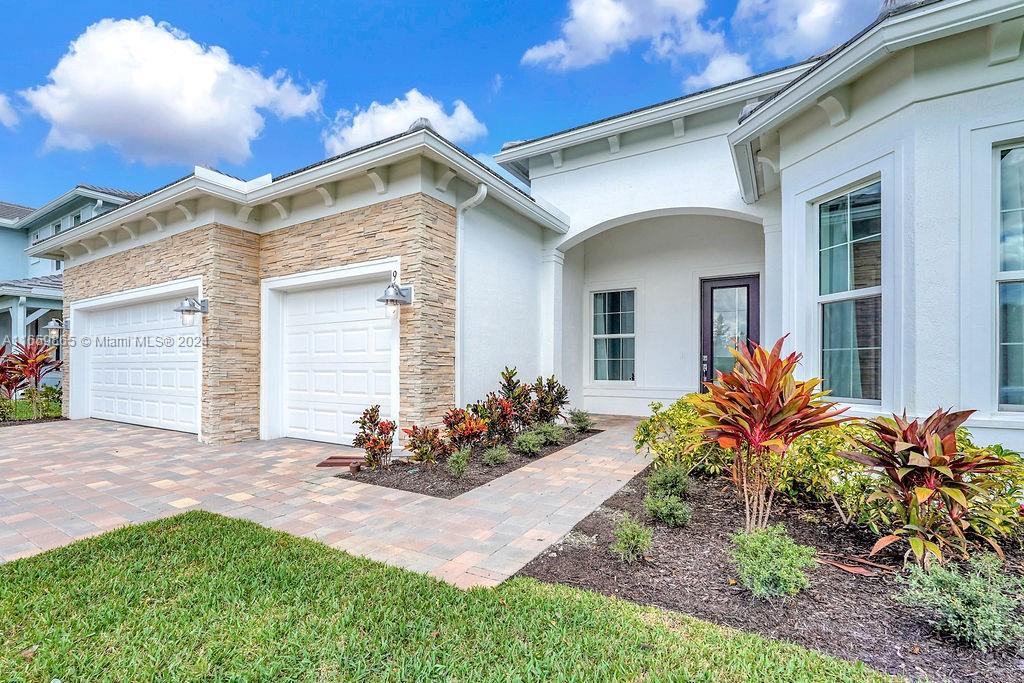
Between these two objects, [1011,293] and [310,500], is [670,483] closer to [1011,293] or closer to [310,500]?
Result: [1011,293]

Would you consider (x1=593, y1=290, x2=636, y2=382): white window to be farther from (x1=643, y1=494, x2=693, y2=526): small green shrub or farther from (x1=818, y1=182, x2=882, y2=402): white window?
(x1=643, y1=494, x2=693, y2=526): small green shrub

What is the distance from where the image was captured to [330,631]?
82.0 inches

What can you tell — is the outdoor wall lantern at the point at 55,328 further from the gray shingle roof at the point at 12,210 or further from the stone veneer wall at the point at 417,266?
the gray shingle roof at the point at 12,210

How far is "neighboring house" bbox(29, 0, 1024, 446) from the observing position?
3291 millimetres

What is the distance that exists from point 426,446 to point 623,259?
586 centimetres

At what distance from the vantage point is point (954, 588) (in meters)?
2.07

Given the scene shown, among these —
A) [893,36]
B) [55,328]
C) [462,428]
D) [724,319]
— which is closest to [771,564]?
[462,428]

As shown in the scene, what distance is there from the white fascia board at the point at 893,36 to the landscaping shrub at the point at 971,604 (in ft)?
11.5

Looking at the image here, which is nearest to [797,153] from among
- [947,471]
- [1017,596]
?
[947,471]

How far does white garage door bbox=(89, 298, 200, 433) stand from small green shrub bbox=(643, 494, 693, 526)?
709 cm

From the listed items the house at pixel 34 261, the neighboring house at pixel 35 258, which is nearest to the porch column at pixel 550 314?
the neighboring house at pixel 35 258

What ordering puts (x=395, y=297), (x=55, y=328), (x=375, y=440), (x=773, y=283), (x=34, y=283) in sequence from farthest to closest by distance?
(x=34, y=283) → (x=55, y=328) → (x=773, y=283) → (x=395, y=297) → (x=375, y=440)

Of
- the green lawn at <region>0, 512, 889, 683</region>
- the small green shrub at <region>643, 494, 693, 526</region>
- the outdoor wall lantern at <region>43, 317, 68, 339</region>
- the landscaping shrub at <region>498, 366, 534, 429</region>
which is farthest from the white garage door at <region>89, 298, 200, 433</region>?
the small green shrub at <region>643, 494, 693, 526</region>

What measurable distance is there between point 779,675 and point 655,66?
10.3m
